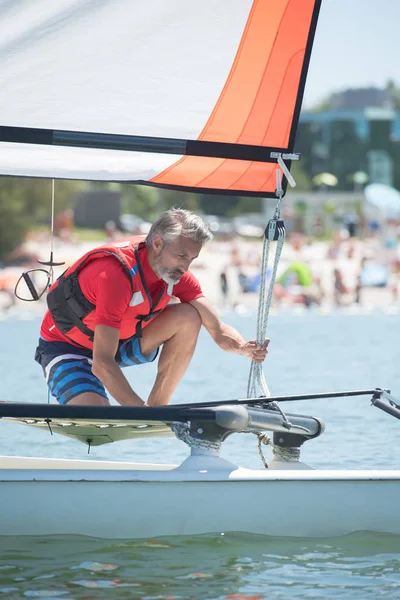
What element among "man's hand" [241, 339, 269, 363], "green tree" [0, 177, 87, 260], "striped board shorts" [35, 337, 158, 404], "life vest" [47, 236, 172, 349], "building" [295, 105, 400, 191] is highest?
"building" [295, 105, 400, 191]

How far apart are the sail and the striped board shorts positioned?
2.26ft

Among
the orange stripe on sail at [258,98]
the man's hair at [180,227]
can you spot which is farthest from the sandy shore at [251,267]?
the man's hair at [180,227]

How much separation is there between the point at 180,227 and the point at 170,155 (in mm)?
433

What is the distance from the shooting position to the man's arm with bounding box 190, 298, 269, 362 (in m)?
4.42

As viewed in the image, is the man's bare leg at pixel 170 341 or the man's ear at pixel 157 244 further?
the man's bare leg at pixel 170 341

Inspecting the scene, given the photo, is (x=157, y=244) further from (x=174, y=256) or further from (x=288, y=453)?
(x=288, y=453)

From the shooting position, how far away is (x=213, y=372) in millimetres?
12836

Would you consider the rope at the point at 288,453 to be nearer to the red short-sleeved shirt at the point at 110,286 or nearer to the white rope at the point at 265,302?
the white rope at the point at 265,302

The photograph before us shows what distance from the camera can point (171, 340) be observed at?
4.38 metres

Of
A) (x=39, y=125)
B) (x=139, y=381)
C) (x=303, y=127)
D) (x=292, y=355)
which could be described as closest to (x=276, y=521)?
(x=39, y=125)

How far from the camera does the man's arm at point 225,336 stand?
4422 millimetres

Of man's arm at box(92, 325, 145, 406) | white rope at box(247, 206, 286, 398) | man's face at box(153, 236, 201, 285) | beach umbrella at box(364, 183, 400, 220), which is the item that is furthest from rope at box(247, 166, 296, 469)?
beach umbrella at box(364, 183, 400, 220)

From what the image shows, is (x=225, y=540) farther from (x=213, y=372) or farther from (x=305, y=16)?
(x=213, y=372)

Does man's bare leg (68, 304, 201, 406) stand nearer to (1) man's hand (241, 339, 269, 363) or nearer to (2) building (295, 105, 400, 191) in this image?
(1) man's hand (241, 339, 269, 363)
